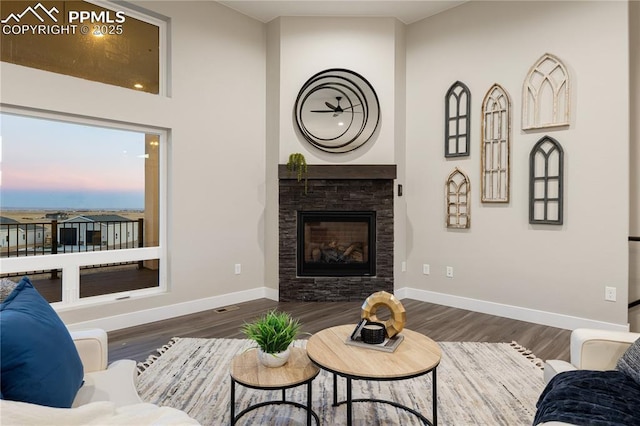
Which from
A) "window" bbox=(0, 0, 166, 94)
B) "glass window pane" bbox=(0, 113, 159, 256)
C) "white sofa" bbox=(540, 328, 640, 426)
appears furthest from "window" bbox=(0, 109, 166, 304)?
"white sofa" bbox=(540, 328, 640, 426)

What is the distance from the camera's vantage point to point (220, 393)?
238 centimetres

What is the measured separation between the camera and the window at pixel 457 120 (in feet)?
14.1

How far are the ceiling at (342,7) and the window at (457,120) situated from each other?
3.05ft

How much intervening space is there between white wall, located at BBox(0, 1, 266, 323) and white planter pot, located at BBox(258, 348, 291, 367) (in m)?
2.37

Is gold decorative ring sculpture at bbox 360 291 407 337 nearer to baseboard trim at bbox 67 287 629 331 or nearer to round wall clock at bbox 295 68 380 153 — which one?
baseboard trim at bbox 67 287 629 331

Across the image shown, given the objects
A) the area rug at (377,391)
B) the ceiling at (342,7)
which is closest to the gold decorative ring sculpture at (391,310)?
the area rug at (377,391)

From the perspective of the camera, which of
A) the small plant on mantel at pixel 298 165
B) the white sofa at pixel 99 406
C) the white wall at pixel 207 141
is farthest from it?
the small plant on mantel at pixel 298 165

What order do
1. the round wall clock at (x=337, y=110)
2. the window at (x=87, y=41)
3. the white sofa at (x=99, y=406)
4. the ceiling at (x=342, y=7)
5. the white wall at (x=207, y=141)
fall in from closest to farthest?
the white sofa at (x=99, y=406) → the window at (x=87, y=41) → the white wall at (x=207, y=141) → the ceiling at (x=342, y=7) → the round wall clock at (x=337, y=110)

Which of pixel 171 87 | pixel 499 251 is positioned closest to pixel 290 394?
pixel 499 251

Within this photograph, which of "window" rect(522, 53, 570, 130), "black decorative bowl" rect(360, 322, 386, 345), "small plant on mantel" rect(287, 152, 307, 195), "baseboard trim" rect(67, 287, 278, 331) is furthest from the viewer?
"small plant on mantel" rect(287, 152, 307, 195)

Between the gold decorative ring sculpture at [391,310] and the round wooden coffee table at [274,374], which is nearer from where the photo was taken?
the round wooden coffee table at [274,374]

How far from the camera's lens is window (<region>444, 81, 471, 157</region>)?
4309 millimetres

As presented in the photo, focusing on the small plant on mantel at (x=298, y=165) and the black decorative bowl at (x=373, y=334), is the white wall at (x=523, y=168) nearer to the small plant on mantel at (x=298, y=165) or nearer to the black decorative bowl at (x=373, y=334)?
the small plant on mantel at (x=298, y=165)

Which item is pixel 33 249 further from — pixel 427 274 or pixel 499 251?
pixel 499 251
